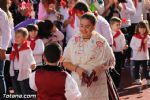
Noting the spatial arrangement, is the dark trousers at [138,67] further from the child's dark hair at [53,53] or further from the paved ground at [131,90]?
the child's dark hair at [53,53]

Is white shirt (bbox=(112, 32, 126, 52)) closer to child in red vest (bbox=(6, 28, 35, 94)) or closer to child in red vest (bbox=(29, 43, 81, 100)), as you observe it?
child in red vest (bbox=(6, 28, 35, 94))

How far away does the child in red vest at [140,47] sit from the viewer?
991cm

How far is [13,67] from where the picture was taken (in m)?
7.96

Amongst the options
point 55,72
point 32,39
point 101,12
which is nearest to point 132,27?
point 101,12

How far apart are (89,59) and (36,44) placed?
2458 mm

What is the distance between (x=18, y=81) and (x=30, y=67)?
13.5 inches

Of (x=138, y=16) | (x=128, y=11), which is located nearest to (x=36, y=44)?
(x=128, y=11)

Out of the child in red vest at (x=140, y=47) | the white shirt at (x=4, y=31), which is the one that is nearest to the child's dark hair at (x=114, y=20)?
the child in red vest at (x=140, y=47)

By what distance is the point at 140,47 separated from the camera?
9.96 m

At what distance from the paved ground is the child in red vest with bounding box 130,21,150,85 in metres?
0.21

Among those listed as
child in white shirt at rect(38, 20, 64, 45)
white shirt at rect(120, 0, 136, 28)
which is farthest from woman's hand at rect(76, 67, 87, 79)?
white shirt at rect(120, 0, 136, 28)

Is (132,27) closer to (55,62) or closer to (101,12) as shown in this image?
(101,12)

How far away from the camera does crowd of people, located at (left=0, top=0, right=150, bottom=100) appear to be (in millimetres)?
5227

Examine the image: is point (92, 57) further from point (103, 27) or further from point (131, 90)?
point (131, 90)
